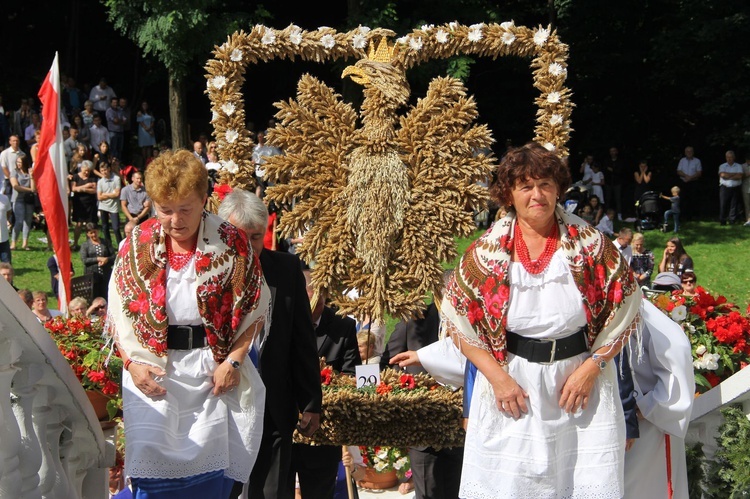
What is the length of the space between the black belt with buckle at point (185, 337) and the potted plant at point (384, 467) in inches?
124

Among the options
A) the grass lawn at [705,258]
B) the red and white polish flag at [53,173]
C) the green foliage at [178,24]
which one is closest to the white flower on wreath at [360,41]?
the red and white polish flag at [53,173]

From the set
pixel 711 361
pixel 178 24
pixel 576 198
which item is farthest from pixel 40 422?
pixel 576 198

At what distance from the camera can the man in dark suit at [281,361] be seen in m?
4.84

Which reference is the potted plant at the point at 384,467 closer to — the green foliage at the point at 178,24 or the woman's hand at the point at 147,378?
the woman's hand at the point at 147,378

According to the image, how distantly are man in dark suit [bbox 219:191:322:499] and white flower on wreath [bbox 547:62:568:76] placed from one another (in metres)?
2.04

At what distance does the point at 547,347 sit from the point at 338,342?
2184mm

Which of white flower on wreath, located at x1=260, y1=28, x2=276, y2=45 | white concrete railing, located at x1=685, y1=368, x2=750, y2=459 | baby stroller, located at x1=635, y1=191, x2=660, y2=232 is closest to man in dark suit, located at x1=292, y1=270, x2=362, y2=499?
white flower on wreath, located at x1=260, y1=28, x2=276, y2=45

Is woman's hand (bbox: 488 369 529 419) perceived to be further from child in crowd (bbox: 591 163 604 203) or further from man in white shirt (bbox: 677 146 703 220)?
man in white shirt (bbox: 677 146 703 220)

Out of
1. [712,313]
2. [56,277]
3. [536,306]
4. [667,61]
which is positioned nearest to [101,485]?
[536,306]

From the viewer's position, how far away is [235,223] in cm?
476

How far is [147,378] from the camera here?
13.1 feet

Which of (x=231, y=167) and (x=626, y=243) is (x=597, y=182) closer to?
(x=626, y=243)

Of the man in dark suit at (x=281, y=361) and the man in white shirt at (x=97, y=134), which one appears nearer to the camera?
the man in dark suit at (x=281, y=361)

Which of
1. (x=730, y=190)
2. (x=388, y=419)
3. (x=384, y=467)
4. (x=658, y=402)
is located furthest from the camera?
(x=730, y=190)
